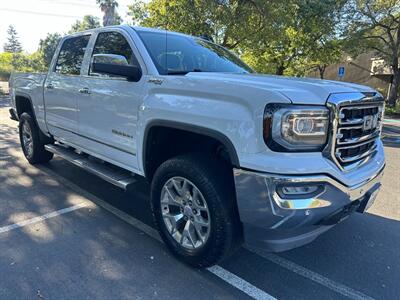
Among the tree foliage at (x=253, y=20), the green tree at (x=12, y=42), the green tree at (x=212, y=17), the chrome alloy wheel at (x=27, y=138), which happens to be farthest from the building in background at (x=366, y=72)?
the green tree at (x=12, y=42)

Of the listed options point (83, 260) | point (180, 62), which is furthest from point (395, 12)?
point (83, 260)

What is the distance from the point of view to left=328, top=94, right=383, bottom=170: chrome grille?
2.51 metres

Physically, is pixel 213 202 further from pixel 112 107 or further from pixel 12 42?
pixel 12 42

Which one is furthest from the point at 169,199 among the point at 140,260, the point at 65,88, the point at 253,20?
the point at 253,20

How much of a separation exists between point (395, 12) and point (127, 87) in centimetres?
2607

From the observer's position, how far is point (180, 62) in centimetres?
361

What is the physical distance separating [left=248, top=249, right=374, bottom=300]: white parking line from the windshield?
75.3 inches

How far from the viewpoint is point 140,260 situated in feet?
10.5

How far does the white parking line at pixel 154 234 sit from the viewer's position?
279 cm

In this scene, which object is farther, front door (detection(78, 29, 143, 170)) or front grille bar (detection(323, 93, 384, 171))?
front door (detection(78, 29, 143, 170))

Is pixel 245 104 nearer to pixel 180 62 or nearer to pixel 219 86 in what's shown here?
pixel 219 86

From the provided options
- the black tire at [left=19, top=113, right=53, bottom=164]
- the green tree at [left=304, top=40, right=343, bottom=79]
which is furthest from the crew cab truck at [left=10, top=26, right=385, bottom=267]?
the green tree at [left=304, top=40, right=343, bottom=79]

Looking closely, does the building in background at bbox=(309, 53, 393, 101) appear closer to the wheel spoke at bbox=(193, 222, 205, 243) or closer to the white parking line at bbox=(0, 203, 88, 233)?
the white parking line at bbox=(0, 203, 88, 233)

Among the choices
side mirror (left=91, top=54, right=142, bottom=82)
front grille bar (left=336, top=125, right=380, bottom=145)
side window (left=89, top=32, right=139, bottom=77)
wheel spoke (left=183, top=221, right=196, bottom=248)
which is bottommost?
wheel spoke (left=183, top=221, right=196, bottom=248)
